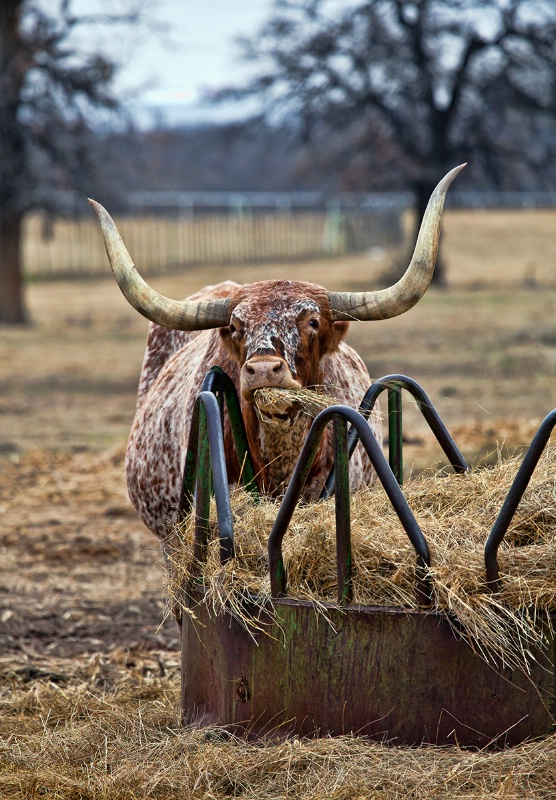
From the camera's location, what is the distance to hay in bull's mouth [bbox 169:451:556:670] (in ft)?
10.5

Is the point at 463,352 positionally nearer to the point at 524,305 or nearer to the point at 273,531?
the point at 524,305

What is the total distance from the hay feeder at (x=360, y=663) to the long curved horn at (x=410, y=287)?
49.6 inches

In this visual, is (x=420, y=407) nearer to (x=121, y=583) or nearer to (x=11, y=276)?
(x=121, y=583)

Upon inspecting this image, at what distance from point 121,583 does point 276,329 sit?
2.97 m

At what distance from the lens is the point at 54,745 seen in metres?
3.81

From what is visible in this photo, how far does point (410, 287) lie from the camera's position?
4.53m

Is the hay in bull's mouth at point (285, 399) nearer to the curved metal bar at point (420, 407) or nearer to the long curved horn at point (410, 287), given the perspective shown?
the curved metal bar at point (420, 407)

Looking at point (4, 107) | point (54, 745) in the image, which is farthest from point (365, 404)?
point (4, 107)

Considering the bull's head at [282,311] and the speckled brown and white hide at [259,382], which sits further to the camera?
the speckled brown and white hide at [259,382]

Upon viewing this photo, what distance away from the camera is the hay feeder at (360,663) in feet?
10.6

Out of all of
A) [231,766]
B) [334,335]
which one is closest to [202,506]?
[231,766]

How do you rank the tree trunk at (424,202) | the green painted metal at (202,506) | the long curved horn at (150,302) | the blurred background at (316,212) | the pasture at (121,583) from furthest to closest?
→ the tree trunk at (424,202) → the blurred background at (316,212) → the long curved horn at (150,302) → the green painted metal at (202,506) → the pasture at (121,583)

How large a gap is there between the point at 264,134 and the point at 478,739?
86.6 feet

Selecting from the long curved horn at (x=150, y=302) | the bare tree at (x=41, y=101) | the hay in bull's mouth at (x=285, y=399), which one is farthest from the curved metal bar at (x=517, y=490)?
the bare tree at (x=41, y=101)
